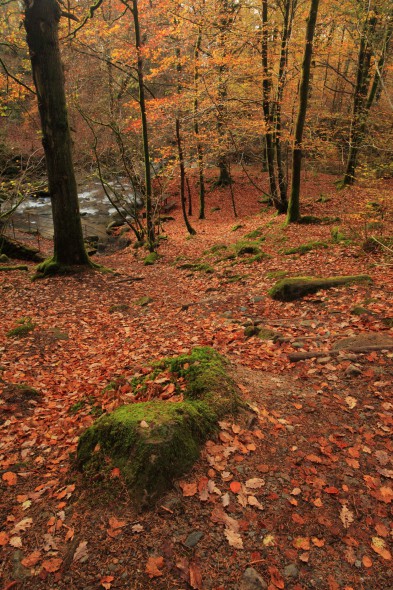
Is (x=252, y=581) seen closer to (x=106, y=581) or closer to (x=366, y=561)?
(x=366, y=561)

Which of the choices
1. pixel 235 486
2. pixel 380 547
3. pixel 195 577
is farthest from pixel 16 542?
pixel 380 547

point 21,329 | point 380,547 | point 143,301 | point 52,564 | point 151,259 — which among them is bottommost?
point 151,259

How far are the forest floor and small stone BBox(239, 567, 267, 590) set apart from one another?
4 centimetres

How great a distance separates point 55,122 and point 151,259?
20.8ft

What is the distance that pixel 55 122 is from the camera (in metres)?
9.40

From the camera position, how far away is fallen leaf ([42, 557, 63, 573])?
2426 mm

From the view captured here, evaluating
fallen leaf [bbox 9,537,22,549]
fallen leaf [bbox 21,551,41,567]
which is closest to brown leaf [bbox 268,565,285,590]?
fallen leaf [bbox 21,551,41,567]

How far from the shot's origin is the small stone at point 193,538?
8.29 feet

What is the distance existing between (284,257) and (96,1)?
9.47 m

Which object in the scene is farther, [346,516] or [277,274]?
[277,274]

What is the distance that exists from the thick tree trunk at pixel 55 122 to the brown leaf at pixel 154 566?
9.36 meters

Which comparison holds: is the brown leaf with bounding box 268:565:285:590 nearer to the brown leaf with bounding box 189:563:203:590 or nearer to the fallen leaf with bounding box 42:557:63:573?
the brown leaf with bounding box 189:563:203:590

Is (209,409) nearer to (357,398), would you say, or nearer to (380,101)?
(357,398)

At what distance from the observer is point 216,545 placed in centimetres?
254
